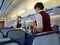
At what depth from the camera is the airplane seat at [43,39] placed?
39.9 inches

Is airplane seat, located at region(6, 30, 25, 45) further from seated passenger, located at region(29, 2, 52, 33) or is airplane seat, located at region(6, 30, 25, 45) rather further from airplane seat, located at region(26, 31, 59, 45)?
airplane seat, located at region(26, 31, 59, 45)

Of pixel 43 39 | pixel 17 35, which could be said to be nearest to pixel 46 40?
pixel 43 39

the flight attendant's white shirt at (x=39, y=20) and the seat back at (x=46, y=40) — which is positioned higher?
the flight attendant's white shirt at (x=39, y=20)

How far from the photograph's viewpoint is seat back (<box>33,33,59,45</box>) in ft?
3.35

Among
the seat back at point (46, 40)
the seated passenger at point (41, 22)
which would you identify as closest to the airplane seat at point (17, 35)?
the seated passenger at point (41, 22)

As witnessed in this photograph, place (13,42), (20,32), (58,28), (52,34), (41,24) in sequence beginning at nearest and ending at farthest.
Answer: (13,42) < (52,34) < (41,24) < (20,32) < (58,28)

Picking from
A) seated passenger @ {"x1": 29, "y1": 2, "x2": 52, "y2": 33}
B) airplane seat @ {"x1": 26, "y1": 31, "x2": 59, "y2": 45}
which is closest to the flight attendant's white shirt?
seated passenger @ {"x1": 29, "y1": 2, "x2": 52, "y2": 33}

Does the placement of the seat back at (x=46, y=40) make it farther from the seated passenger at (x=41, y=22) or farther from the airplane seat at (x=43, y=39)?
the seated passenger at (x=41, y=22)

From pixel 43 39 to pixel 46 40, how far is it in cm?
5

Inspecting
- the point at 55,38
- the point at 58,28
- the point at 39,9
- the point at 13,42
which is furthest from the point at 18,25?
the point at 13,42

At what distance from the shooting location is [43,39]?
107 centimetres

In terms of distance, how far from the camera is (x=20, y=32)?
78.2 inches

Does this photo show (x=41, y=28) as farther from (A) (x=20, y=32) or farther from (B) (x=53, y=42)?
(A) (x=20, y=32)

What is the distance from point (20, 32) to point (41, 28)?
582mm
